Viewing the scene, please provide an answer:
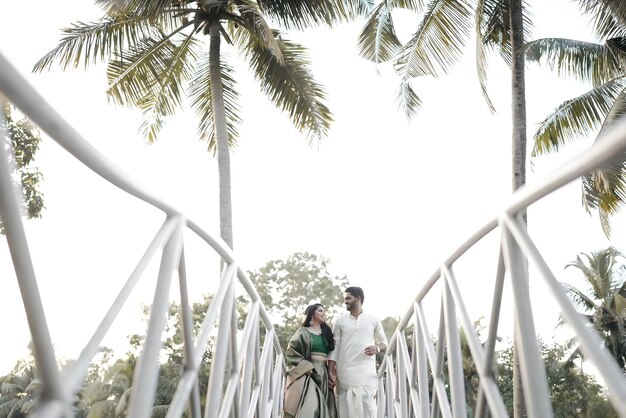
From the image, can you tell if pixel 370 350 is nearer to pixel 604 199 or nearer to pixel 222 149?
pixel 222 149

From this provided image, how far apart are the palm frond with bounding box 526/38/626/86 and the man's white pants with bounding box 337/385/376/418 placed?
10241 millimetres

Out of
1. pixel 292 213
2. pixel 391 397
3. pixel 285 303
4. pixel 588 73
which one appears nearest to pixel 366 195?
pixel 292 213

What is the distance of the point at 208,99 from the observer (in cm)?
1478

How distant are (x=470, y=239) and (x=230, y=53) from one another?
12.1 m

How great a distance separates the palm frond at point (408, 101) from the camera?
14.6 meters

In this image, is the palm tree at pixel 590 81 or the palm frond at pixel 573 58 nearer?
the palm tree at pixel 590 81

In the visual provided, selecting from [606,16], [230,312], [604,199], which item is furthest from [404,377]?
[606,16]

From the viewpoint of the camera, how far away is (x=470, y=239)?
3500mm

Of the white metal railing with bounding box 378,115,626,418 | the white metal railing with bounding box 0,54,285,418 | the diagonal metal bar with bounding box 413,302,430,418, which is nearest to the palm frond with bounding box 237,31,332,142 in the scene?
the white metal railing with bounding box 0,54,285,418

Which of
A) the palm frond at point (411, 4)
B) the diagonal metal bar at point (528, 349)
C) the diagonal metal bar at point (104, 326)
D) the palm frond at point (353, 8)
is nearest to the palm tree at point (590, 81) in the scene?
the palm frond at point (411, 4)

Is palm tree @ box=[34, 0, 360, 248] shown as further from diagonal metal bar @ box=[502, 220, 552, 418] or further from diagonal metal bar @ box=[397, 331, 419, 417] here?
diagonal metal bar @ box=[502, 220, 552, 418]

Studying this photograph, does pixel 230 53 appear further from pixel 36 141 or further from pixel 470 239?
pixel 36 141

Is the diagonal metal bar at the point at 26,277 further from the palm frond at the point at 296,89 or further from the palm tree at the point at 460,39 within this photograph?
the palm frond at the point at 296,89

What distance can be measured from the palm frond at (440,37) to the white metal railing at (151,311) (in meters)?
8.66
